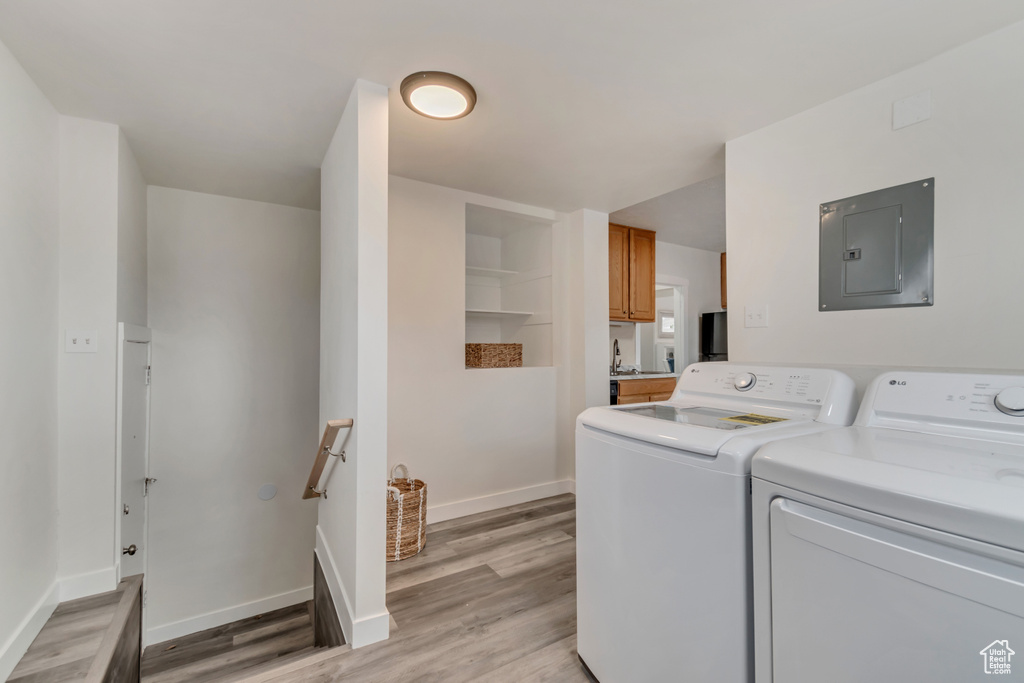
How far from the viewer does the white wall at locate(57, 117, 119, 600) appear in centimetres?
204

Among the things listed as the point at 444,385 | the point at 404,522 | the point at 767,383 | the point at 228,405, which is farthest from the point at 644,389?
the point at 228,405

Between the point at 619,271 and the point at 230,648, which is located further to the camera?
the point at 619,271

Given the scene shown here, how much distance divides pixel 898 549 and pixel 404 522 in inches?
92.2

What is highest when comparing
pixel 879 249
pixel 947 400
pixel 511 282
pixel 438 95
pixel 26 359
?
pixel 438 95

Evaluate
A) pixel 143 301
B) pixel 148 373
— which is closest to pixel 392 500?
pixel 148 373

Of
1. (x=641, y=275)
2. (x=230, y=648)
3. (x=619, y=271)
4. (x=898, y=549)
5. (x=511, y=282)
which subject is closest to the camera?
(x=898, y=549)

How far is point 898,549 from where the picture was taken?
0.81 meters

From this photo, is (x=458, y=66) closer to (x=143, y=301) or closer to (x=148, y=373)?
(x=143, y=301)

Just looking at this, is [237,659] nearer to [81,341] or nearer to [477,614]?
[477,614]

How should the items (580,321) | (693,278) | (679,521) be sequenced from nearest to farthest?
(679,521) < (580,321) < (693,278)

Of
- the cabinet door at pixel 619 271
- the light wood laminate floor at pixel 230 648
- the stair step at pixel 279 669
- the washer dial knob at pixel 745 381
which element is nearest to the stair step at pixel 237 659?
the light wood laminate floor at pixel 230 648

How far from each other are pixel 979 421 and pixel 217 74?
2.72 meters

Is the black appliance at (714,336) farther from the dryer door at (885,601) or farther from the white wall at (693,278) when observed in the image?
the dryer door at (885,601)

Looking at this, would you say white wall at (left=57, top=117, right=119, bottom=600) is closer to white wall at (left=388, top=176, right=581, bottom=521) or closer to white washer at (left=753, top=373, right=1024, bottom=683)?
white wall at (left=388, top=176, right=581, bottom=521)
